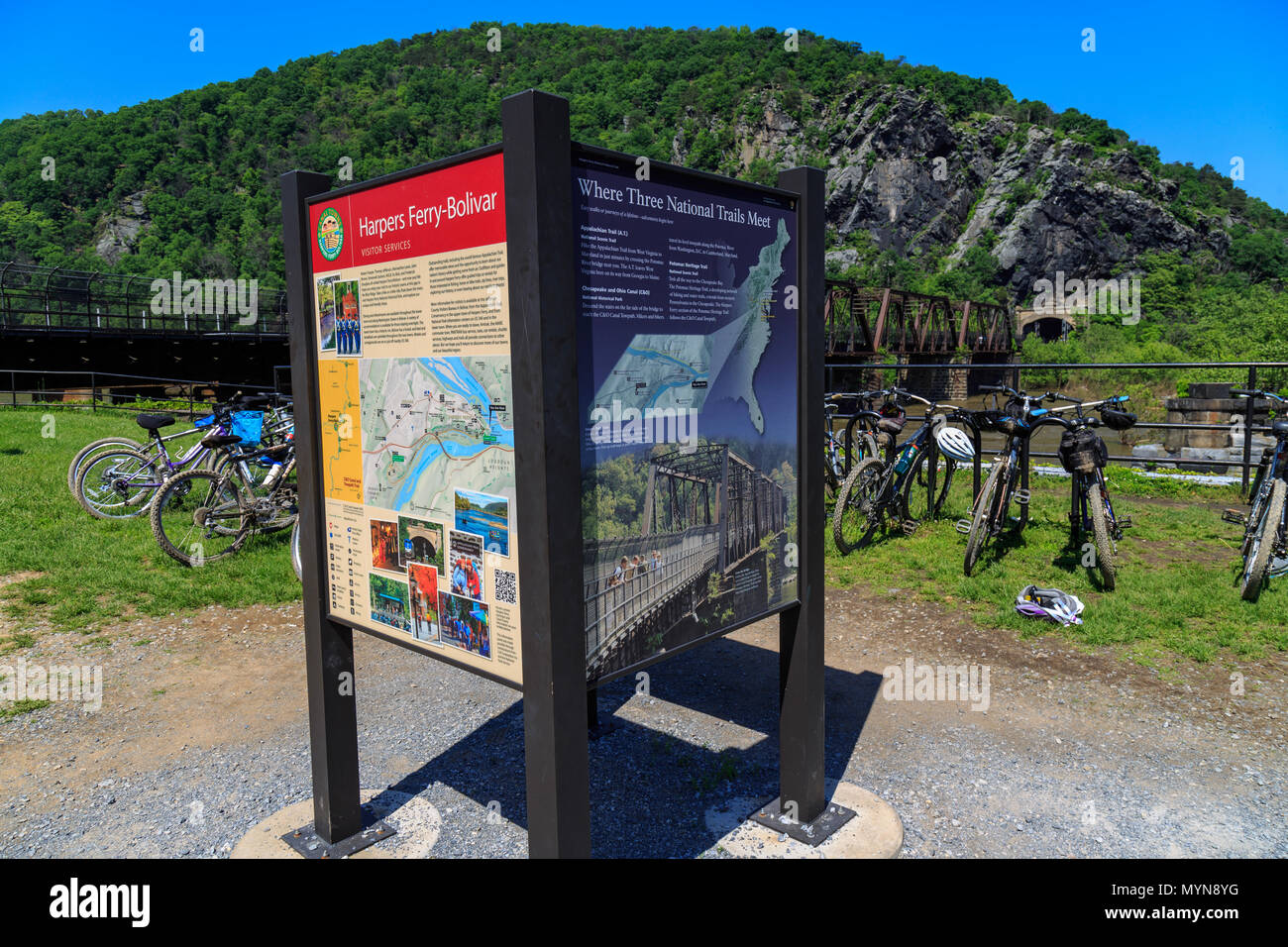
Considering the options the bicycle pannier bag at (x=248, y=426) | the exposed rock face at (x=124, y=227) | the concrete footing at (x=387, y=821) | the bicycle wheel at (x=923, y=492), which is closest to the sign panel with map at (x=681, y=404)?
the concrete footing at (x=387, y=821)

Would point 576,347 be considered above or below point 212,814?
above

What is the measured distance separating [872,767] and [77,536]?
23.3ft

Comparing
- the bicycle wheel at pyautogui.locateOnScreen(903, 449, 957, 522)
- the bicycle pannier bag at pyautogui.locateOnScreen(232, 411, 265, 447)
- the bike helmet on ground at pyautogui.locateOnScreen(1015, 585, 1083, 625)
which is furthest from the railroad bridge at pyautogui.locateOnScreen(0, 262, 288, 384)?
the bike helmet on ground at pyautogui.locateOnScreen(1015, 585, 1083, 625)

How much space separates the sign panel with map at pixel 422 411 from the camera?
2414 millimetres

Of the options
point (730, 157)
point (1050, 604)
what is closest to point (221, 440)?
point (1050, 604)

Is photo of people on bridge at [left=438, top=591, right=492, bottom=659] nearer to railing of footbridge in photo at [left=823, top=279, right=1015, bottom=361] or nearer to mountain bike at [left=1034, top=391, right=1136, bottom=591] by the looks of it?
mountain bike at [left=1034, top=391, right=1136, bottom=591]

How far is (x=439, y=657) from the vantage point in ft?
8.96

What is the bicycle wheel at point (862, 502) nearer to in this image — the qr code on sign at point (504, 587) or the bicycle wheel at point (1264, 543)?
the bicycle wheel at point (1264, 543)

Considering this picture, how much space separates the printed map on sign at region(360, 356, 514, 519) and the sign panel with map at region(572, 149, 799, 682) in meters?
0.25

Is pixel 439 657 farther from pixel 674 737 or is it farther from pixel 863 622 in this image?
pixel 863 622

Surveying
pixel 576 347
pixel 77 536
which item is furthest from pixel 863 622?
pixel 77 536

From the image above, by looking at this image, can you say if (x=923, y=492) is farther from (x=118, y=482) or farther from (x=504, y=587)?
(x=118, y=482)

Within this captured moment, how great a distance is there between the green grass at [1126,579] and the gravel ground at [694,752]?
292 millimetres

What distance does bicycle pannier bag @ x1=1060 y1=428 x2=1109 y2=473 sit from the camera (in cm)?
608
